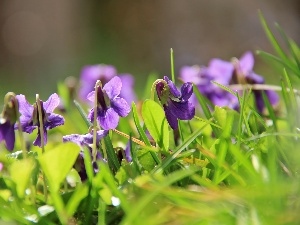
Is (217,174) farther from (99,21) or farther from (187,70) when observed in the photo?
(99,21)

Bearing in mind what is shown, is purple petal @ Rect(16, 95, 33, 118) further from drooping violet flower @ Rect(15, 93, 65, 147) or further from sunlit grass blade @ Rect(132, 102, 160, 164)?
sunlit grass blade @ Rect(132, 102, 160, 164)

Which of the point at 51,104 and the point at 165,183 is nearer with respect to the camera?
the point at 165,183

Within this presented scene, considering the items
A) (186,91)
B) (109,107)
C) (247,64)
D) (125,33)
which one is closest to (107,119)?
(109,107)

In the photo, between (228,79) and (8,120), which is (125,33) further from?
(8,120)

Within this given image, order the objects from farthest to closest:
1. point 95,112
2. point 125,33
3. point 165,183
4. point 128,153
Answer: point 125,33, point 128,153, point 95,112, point 165,183

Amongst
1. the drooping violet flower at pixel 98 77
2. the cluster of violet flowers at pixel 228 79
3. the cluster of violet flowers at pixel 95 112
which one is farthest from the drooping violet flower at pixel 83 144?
the drooping violet flower at pixel 98 77

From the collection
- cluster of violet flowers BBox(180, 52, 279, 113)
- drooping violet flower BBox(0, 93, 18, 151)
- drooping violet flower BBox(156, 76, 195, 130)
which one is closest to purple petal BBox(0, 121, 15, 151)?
drooping violet flower BBox(0, 93, 18, 151)

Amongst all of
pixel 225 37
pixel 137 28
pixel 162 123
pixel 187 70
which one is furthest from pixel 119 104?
pixel 137 28
